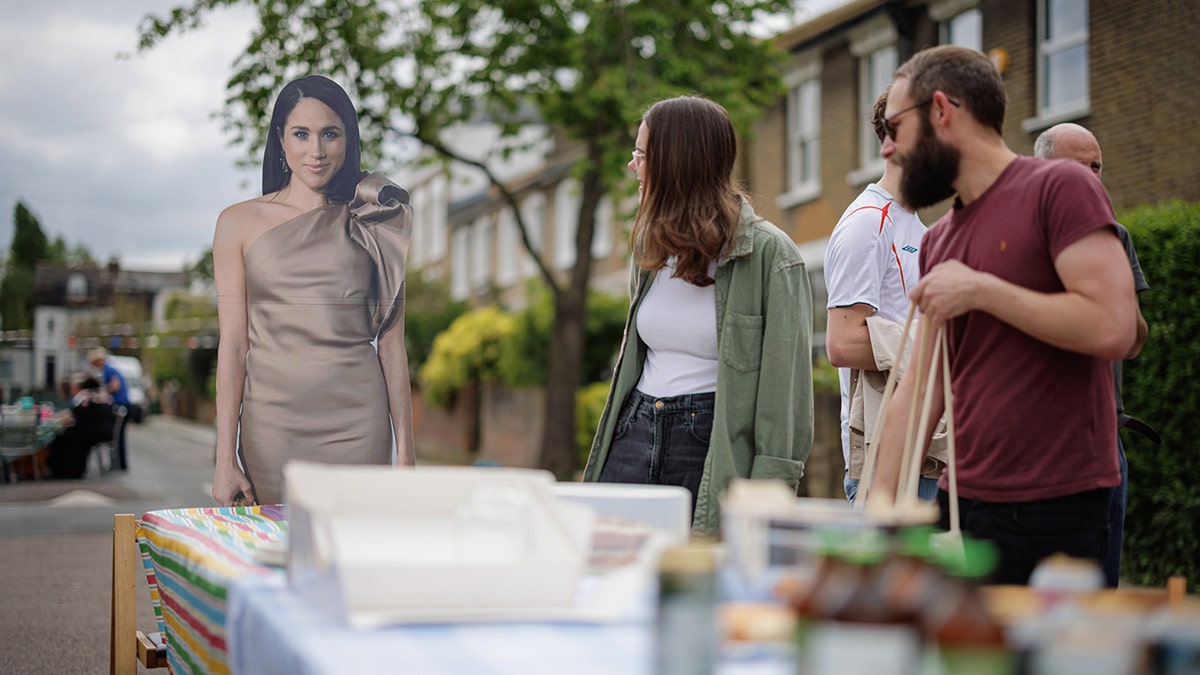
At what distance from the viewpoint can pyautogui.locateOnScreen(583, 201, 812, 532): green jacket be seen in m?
3.43

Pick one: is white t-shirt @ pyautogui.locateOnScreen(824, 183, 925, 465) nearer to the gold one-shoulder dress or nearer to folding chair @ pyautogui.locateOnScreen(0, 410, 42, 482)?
the gold one-shoulder dress

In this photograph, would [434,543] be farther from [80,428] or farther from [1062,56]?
[80,428]

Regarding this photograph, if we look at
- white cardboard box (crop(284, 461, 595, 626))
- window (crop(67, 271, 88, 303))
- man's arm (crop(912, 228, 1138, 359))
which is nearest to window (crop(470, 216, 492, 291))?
window (crop(67, 271, 88, 303))

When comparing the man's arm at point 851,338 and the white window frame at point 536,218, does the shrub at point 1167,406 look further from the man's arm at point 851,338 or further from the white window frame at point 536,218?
the white window frame at point 536,218

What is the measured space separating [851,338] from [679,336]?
1.69 ft

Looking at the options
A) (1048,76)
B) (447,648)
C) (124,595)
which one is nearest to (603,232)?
(1048,76)

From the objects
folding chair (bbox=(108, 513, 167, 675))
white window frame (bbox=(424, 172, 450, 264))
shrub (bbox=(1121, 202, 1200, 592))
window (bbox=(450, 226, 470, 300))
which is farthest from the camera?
white window frame (bbox=(424, 172, 450, 264))

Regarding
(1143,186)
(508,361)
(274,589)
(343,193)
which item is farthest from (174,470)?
(274,589)

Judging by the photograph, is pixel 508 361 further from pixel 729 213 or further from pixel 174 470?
pixel 729 213

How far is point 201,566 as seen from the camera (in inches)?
101

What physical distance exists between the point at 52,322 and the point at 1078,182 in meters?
18.8

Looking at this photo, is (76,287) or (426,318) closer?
(76,287)

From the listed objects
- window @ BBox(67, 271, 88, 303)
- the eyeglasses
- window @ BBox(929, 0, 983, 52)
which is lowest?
the eyeglasses

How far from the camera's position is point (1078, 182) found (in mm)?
2377
